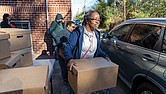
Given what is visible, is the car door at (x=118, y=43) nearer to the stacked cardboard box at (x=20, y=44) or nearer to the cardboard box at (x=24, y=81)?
the stacked cardboard box at (x=20, y=44)

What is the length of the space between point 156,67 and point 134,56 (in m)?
0.53

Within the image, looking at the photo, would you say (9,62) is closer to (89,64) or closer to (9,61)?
(9,61)

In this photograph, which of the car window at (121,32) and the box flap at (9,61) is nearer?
the box flap at (9,61)

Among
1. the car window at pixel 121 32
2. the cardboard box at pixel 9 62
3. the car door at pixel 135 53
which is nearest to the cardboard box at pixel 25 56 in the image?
the cardboard box at pixel 9 62

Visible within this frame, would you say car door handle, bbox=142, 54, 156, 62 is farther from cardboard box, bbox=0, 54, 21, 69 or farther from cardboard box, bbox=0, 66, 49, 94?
cardboard box, bbox=0, 54, 21, 69

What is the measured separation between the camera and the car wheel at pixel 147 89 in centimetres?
210

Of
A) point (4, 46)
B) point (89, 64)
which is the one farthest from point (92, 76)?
point (4, 46)

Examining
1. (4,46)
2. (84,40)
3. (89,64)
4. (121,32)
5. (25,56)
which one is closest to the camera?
(89,64)

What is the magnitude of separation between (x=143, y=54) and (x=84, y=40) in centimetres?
102

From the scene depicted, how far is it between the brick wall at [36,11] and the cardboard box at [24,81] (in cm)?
437

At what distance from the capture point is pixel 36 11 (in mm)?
5637

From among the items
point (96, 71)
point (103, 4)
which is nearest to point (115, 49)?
point (96, 71)

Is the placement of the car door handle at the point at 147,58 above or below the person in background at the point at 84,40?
below

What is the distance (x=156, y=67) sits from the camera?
2090 mm
